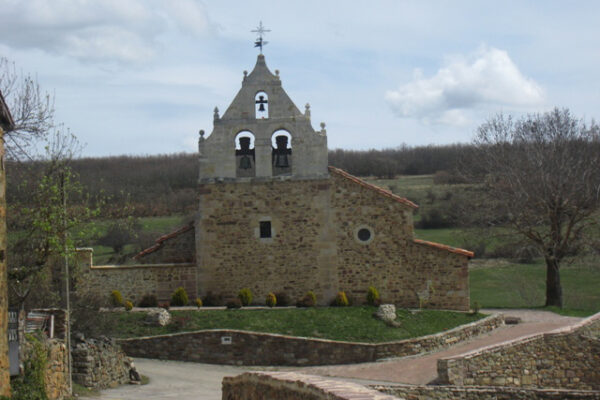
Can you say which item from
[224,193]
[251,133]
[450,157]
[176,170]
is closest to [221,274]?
[224,193]

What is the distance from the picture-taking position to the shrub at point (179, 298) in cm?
3133

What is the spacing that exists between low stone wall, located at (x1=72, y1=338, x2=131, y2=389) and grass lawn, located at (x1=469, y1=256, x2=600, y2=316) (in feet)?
63.6

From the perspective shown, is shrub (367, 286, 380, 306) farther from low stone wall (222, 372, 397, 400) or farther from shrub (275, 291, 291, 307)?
low stone wall (222, 372, 397, 400)

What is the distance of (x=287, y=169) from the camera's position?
32.5 meters

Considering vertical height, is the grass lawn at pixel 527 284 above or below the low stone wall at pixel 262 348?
above

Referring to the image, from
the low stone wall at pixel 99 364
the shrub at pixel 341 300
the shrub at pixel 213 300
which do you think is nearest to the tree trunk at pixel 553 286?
the shrub at pixel 341 300

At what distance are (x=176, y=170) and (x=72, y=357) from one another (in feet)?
190

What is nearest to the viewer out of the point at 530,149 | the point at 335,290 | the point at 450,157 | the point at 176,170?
the point at 335,290

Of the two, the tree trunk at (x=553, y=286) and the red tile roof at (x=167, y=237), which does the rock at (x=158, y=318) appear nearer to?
the red tile roof at (x=167, y=237)

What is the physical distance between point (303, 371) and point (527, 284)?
21.8 m

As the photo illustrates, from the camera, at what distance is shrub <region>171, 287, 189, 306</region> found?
31.3 meters

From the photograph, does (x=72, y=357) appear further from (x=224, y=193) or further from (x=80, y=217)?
(x=224, y=193)

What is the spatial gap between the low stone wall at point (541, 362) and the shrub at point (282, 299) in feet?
30.3

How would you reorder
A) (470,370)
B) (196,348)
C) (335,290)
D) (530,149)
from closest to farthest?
(470,370) → (196,348) → (335,290) → (530,149)
